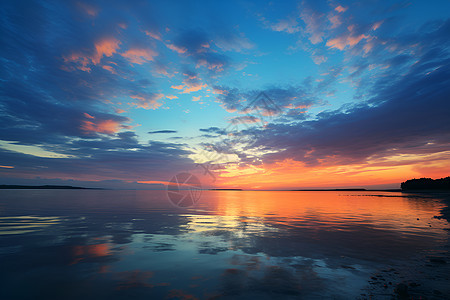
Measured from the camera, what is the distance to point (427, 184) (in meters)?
168

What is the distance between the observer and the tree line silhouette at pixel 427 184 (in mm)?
149875

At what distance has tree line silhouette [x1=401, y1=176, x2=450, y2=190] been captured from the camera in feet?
492

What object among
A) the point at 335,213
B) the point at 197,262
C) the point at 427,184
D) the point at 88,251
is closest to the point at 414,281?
the point at 197,262

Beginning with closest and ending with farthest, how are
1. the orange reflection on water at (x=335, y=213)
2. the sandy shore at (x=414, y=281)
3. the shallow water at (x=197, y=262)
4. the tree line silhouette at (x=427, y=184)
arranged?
the sandy shore at (x=414, y=281) → the shallow water at (x=197, y=262) → the orange reflection on water at (x=335, y=213) → the tree line silhouette at (x=427, y=184)

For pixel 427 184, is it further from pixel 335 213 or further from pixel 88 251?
pixel 88 251

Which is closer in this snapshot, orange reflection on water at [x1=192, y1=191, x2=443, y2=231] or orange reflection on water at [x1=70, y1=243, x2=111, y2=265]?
orange reflection on water at [x1=70, y1=243, x2=111, y2=265]

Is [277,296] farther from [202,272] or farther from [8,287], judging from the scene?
[8,287]

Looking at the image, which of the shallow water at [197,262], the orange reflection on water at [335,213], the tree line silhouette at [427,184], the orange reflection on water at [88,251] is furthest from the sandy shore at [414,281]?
the tree line silhouette at [427,184]

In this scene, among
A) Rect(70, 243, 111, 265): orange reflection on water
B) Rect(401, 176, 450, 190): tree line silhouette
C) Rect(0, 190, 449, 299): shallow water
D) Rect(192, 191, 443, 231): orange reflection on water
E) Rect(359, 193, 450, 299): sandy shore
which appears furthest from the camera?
Rect(401, 176, 450, 190): tree line silhouette

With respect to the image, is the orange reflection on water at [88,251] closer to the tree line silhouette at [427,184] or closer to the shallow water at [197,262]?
the shallow water at [197,262]

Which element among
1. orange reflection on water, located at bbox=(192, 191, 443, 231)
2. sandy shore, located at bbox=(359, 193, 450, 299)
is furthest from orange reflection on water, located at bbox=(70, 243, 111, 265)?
orange reflection on water, located at bbox=(192, 191, 443, 231)

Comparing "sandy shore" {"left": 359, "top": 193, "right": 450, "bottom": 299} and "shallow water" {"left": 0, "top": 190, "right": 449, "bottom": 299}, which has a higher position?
"sandy shore" {"left": 359, "top": 193, "right": 450, "bottom": 299}

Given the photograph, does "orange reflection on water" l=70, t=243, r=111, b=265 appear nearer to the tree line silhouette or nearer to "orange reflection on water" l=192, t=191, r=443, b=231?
"orange reflection on water" l=192, t=191, r=443, b=231

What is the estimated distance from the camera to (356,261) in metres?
11.2
